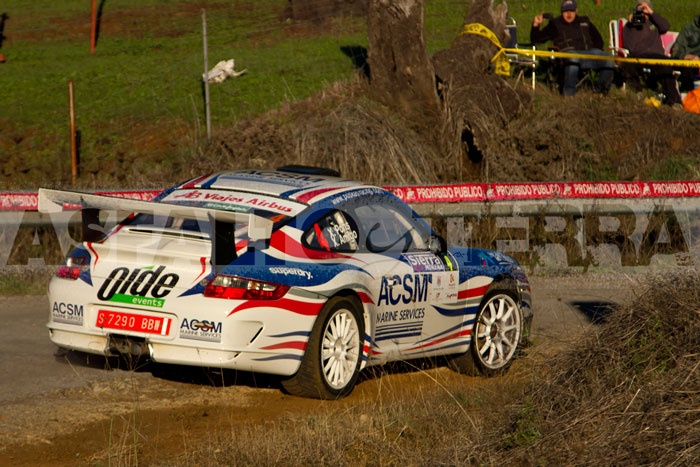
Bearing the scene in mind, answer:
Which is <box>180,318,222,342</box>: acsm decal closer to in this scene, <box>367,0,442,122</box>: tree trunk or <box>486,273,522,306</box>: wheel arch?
<box>486,273,522,306</box>: wheel arch

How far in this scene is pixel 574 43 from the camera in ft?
67.7

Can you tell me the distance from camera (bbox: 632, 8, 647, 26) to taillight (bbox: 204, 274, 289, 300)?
16865 mm

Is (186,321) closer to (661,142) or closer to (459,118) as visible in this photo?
(459,118)

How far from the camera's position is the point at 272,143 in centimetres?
1756

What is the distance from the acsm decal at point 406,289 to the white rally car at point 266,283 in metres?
0.01

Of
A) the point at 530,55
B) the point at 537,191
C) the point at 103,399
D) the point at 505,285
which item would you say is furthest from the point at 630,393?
the point at 530,55

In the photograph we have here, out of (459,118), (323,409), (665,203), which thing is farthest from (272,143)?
(323,409)

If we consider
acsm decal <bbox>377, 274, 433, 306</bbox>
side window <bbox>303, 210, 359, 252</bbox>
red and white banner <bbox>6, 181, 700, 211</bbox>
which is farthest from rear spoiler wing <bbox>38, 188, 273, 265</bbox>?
red and white banner <bbox>6, 181, 700, 211</bbox>

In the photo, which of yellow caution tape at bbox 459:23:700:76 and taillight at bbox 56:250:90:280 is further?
yellow caution tape at bbox 459:23:700:76

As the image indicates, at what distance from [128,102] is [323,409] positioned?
1540 centimetres

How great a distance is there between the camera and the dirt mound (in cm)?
459

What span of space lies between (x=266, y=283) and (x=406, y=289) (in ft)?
4.87

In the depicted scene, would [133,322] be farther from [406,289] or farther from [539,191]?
[539,191]

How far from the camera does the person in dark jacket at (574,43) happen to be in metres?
20.5
